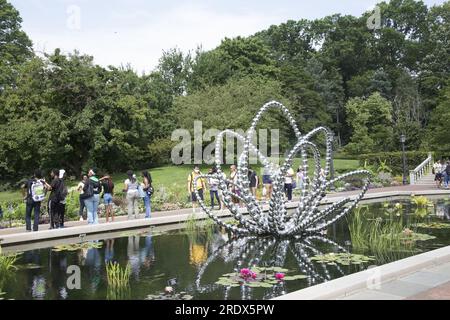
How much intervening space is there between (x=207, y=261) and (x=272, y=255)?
1266 millimetres

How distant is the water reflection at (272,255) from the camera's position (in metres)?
6.90

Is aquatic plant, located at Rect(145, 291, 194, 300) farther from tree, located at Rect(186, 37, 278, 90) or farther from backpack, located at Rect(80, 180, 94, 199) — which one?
tree, located at Rect(186, 37, 278, 90)

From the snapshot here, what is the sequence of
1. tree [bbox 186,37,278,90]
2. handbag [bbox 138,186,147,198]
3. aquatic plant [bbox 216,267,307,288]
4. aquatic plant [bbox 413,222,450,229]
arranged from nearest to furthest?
aquatic plant [bbox 216,267,307,288] → aquatic plant [bbox 413,222,450,229] → handbag [bbox 138,186,147,198] → tree [bbox 186,37,278,90]

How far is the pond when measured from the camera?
687 cm

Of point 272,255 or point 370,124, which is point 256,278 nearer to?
point 272,255

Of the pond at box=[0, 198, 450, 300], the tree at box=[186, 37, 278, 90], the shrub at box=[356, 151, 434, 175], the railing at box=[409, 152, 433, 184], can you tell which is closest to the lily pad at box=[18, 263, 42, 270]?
the pond at box=[0, 198, 450, 300]

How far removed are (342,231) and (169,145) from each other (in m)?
31.0

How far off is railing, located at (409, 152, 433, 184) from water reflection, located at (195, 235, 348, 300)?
2396cm

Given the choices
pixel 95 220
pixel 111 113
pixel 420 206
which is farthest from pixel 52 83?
pixel 420 206

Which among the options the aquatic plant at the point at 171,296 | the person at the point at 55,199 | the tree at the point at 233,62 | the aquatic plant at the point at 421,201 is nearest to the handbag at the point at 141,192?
the person at the point at 55,199

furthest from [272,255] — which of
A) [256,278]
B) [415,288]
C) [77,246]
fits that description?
[77,246]

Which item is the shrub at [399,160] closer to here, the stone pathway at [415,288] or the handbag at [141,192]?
the handbag at [141,192]

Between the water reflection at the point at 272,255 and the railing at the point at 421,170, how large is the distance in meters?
24.0

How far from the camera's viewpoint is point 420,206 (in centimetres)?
1756
